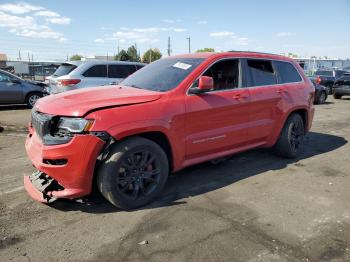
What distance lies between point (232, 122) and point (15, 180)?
10.2ft

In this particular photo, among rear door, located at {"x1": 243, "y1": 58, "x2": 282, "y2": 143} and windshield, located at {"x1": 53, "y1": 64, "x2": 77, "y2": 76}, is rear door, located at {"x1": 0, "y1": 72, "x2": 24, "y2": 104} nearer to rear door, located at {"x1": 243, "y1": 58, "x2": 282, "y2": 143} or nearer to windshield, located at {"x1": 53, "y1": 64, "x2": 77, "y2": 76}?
windshield, located at {"x1": 53, "y1": 64, "x2": 77, "y2": 76}

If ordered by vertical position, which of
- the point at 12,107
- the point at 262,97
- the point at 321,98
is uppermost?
the point at 262,97

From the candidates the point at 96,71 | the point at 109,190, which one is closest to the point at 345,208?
the point at 109,190

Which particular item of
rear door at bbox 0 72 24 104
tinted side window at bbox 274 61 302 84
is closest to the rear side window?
tinted side window at bbox 274 61 302 84

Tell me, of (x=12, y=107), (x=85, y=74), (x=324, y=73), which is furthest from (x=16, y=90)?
(x=324, y=73)

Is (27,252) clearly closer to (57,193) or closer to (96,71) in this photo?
(57,193)

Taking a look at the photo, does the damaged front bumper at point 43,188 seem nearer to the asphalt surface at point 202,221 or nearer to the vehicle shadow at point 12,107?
the asphalt surface at point 202,221

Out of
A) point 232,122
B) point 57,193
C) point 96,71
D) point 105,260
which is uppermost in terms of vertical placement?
point 96,71

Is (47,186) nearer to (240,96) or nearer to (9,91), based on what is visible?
(240,96)

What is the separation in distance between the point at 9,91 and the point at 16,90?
9.1 inches

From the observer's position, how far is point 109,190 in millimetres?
3809

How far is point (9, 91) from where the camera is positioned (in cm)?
1243

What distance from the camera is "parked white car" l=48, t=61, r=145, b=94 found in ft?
34.6

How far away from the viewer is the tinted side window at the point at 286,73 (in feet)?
19.6
